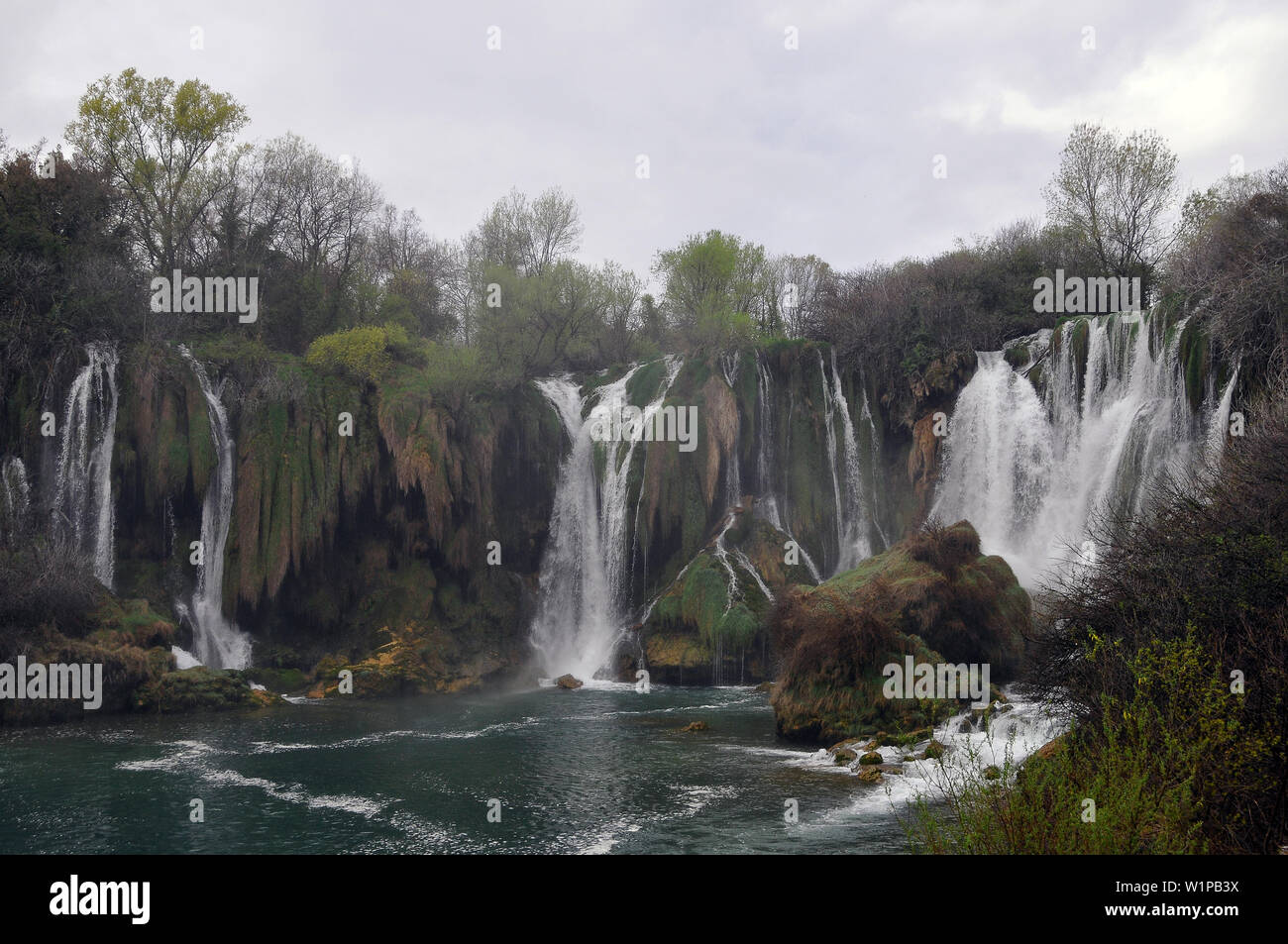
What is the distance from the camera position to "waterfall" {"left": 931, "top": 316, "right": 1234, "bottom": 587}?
103ft

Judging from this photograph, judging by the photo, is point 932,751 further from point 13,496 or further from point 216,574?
point 13,496

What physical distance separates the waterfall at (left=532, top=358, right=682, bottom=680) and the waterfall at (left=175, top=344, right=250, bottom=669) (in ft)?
38.0

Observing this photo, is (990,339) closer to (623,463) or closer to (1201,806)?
(623,463)

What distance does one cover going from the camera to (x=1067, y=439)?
35.4m

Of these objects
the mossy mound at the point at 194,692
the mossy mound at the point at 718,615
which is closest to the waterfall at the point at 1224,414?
the mossy mound at the point at 718,615

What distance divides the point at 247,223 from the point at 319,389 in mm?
13846

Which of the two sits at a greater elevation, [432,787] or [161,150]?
[161,150]

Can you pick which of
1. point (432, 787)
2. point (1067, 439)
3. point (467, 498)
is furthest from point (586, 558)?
point (432, 787)

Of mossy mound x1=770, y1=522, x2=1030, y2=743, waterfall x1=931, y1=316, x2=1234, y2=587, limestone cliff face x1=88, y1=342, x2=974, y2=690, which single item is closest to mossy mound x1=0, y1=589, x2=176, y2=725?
limestone cliff face x1=88, y1=342, x2=974, y2=690

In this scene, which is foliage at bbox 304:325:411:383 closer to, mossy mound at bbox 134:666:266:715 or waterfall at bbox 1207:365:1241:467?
mossy mound at bbox 134:666:266:715

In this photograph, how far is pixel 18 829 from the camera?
653 inches

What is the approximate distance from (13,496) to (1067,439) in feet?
121
